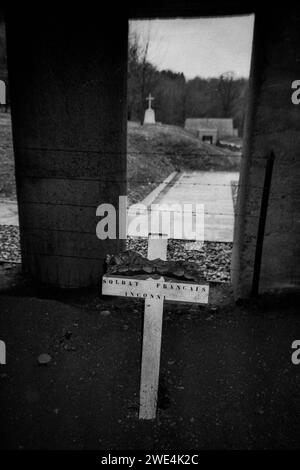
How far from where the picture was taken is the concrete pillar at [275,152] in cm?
425

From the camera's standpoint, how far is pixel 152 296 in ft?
8.79

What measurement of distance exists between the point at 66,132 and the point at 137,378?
11.2ft

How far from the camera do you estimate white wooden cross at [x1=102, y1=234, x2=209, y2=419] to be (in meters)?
2.62

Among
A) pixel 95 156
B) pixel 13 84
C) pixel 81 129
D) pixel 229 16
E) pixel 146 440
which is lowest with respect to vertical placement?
pixel 146 440

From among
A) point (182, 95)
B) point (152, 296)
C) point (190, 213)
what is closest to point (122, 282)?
point (152, 296)

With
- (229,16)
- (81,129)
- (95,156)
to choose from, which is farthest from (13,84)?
(229,16)

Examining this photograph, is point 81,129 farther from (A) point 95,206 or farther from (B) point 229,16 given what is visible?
(B) point 229,16

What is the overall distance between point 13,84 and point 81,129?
1.18 meters

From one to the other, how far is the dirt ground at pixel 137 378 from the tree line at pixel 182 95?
31.1 m

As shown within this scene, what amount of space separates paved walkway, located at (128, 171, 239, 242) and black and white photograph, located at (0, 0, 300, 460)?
1671 millimetres

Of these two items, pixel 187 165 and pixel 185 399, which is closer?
pixel 185 399

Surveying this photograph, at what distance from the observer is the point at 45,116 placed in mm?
4988

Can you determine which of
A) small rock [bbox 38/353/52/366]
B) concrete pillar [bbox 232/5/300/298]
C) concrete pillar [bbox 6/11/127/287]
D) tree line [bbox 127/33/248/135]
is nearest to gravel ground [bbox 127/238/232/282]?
concrete pillar [bbox 232/5/300/298]

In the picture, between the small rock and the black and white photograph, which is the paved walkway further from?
the small rock
